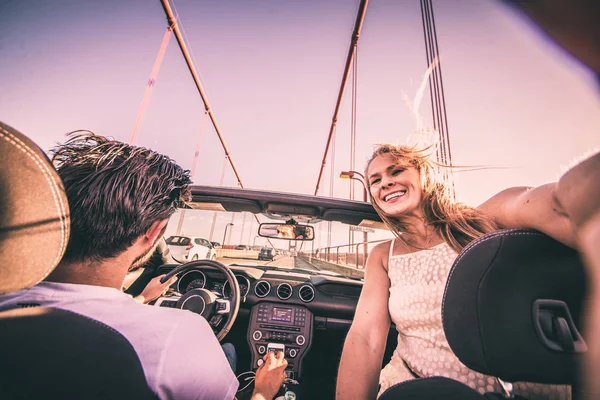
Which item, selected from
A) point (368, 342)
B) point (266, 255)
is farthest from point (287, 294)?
point (266, 255)

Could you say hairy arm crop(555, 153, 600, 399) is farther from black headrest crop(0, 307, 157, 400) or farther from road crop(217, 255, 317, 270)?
road crop(217, 255, 317, 270)

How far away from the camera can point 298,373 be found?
230cm

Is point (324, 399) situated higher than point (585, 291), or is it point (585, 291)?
point (585, 291)

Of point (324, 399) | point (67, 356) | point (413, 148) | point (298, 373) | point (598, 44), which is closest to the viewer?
point (598, 44)

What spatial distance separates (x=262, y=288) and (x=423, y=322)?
174cm

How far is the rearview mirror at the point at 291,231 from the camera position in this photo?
3123 mm

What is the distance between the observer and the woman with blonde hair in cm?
Result: 109

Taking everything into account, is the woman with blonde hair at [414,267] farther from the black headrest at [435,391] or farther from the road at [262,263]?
the road at [262,263]

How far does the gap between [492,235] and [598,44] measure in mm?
477

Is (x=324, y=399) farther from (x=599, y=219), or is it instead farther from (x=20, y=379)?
(x=599, y=219)

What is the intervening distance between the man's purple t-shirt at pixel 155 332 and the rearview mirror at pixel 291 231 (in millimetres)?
2237

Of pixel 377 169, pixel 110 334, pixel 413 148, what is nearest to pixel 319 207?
pixel 377 169

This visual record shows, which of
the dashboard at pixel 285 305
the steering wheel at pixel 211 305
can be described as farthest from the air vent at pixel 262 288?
the steering wheel at pixel 211 305

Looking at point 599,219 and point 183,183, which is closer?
point 599,219
